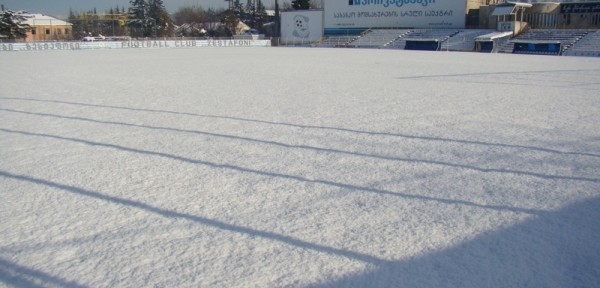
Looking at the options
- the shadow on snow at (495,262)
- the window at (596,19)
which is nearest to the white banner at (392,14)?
the window at (596,19)

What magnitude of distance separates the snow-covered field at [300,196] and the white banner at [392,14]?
3905 cm

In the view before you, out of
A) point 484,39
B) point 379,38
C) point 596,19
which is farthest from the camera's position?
point 379,38

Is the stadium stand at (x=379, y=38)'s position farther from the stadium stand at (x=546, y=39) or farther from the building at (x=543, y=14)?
the stadium stand at (x=546, y=39)

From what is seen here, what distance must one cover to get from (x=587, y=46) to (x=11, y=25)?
215ft

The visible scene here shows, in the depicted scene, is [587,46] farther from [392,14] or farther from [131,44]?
[131,44]

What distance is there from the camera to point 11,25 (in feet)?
202

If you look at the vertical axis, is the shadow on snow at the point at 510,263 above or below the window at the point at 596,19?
below

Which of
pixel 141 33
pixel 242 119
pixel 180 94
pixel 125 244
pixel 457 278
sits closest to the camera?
pixel 457 278

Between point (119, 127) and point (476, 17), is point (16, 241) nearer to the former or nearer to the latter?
point (119, 127)

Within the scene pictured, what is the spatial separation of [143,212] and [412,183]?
107 inches

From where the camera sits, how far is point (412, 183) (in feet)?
16.3

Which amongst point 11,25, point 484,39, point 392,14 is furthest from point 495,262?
point 11,25

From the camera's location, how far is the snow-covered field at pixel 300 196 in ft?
10.5

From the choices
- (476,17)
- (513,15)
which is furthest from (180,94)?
(476,17)
